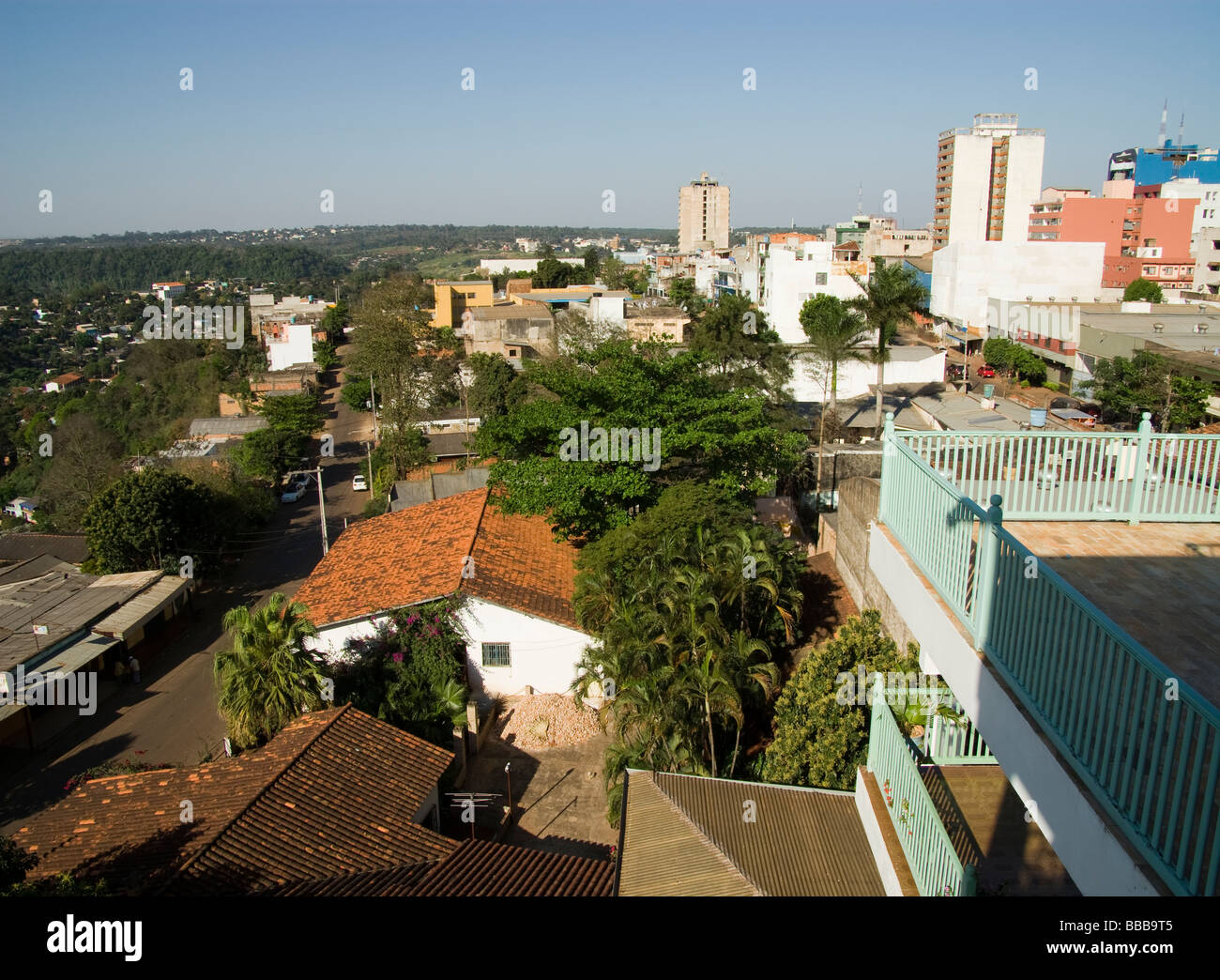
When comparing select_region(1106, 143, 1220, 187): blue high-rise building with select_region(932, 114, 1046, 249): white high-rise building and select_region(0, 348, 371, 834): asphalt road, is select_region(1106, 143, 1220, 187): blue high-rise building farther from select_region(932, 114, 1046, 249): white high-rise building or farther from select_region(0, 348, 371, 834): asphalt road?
select_region(0, 348, 371, 834): asphalt road

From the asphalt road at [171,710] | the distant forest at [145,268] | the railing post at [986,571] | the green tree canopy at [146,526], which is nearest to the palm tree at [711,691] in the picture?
the railing post at [986,571]

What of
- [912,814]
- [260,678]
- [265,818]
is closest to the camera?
[912,814]

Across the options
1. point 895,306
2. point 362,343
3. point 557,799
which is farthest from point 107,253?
point 557,799

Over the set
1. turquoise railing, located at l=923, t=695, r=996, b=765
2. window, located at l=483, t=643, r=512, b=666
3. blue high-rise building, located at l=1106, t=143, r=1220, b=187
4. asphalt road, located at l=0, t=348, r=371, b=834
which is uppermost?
blue high-rise building, located at l=1106, t=143, r=1220, b=187

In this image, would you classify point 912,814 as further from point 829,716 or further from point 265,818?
point 265,818

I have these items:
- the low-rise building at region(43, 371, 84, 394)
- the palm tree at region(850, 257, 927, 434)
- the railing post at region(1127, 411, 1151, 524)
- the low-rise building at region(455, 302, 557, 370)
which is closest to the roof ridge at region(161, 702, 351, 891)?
the railing post at region(1127, 411, 1151, 524)

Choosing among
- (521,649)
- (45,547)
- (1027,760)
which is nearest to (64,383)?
(45,547)
